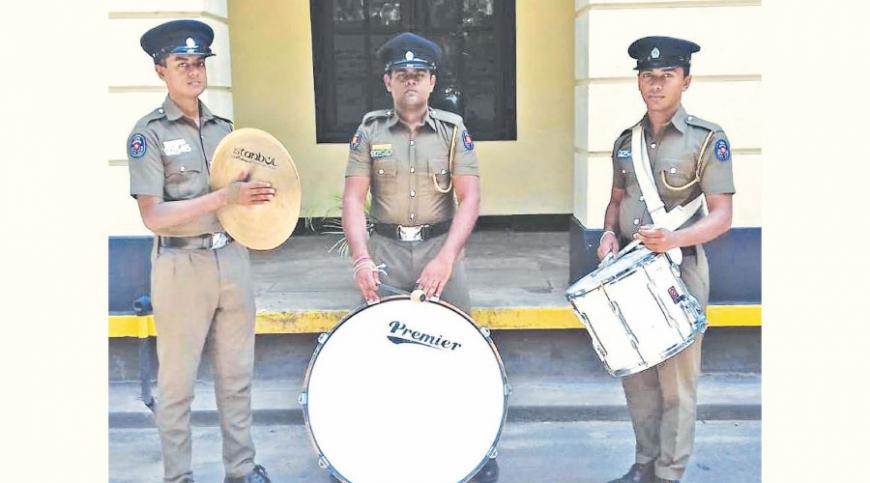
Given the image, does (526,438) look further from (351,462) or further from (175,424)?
(175,424)

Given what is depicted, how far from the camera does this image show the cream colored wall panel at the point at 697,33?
4.97 m

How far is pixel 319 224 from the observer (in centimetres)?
792

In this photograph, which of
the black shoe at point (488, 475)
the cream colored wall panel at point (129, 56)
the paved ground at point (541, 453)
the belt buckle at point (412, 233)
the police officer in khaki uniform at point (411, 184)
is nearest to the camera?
the police officer in khaki uniform at point (411, 184)

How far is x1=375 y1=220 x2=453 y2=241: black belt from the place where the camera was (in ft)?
12.4

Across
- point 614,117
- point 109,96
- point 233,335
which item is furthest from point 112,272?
point 614,117

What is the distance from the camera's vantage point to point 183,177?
138 inches

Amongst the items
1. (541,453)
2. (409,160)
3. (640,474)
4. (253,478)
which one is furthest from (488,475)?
(409,160)

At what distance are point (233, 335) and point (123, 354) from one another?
1865 millimetres

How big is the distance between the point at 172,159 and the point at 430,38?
4.45 metres

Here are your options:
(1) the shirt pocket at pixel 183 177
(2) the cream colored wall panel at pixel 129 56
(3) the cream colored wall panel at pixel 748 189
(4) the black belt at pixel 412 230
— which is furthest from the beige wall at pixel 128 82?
(3) the cream colored wall panel at pixel 748 189

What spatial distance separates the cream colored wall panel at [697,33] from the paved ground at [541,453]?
2.18 metres

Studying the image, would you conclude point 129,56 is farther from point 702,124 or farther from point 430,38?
point 702,124

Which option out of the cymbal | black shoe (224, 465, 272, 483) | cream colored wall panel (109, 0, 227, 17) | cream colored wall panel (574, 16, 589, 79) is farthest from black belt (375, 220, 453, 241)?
cream colored wall panel (109, 0, 227, 17)

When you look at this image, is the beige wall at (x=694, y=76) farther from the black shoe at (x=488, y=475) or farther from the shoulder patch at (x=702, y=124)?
the black shoe at (x=488, y=475)
